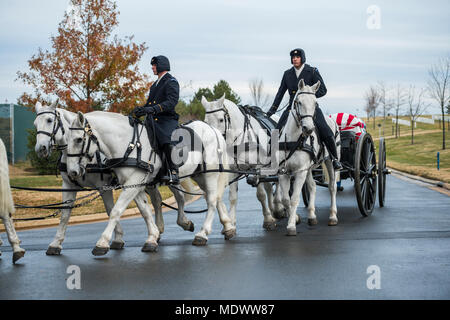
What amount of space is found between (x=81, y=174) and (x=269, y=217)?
426cm

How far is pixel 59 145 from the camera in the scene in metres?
8.55

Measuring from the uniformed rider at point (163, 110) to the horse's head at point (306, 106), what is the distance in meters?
2.16

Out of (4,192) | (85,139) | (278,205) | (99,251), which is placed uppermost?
(85,139)

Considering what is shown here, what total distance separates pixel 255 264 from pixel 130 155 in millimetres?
2494

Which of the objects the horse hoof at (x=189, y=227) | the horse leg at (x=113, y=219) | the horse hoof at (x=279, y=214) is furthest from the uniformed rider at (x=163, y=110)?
Answer: the horse hoof at (x=279, y=214)

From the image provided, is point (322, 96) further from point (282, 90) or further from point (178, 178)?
point (178, 178)

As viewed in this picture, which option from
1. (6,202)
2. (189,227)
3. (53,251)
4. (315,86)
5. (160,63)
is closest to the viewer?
(6,202)

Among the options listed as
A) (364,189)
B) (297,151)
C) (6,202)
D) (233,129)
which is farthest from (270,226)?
(6,202)

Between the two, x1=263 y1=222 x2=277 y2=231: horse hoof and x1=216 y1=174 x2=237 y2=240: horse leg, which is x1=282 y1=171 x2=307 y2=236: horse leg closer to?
x1=263 y1=222 x2=277 y2=231: horse hoof

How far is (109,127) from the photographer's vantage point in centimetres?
844

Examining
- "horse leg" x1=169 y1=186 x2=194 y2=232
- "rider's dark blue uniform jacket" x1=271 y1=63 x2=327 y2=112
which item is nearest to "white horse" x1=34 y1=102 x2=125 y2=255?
"horse leg" x1=169 y1=186 x2=194 y2=232

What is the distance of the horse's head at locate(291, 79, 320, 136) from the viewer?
31.4 feet

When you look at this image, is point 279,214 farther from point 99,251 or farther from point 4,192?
point 4,192
